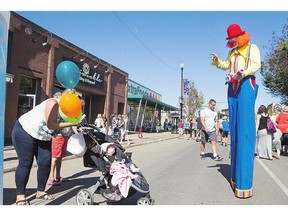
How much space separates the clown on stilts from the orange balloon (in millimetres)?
2484

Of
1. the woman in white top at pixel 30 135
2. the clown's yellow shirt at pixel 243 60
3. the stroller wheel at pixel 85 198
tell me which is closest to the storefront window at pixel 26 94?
the woman in white top at pixel 30 135

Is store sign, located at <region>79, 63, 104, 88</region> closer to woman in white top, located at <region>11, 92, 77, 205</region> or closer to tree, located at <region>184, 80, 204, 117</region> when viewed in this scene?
woman in white top, located at <region>11, 92, 77, 205</region>

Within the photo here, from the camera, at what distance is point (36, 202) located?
467cm

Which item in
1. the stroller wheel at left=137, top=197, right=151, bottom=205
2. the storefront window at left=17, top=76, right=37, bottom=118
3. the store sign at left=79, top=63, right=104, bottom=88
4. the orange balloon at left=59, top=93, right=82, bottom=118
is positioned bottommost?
the stroller wheel at left=137, top=197, right=151, bottom=205

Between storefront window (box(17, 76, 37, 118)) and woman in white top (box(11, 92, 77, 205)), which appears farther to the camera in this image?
storefront window (box(17, 76, 37, 118))

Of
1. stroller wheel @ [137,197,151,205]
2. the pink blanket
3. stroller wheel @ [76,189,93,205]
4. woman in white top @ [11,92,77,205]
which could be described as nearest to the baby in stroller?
the pink blanket

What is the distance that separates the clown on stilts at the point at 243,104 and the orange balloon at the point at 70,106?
2.48m

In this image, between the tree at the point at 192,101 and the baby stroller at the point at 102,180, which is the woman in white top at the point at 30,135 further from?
the tree at the point at 192,101

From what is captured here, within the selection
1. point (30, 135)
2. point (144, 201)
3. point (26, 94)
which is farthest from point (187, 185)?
point (26, 94)

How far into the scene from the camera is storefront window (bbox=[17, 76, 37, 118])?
1454cm

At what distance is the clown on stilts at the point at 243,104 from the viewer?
4925 mm

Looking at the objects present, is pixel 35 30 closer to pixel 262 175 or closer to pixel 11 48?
pixel 11 48
